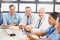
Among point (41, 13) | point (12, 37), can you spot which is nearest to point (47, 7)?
point (41, 13)

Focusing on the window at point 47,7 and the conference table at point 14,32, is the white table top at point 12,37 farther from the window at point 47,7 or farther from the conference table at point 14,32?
the window at point 47,7

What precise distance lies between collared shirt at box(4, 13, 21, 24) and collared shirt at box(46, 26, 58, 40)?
0.40 m

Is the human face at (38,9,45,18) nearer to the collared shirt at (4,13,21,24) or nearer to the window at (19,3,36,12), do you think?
the window at (19,3,36,12)

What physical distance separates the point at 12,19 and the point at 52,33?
0.54 metres

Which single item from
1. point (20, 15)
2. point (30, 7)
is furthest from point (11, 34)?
point (30, 7)

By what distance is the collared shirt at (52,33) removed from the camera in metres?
1.77

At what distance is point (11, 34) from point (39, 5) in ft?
1.70

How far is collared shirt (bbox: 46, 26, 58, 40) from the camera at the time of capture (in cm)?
Result: 177

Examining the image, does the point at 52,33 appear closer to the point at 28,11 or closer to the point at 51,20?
the point at 51,20

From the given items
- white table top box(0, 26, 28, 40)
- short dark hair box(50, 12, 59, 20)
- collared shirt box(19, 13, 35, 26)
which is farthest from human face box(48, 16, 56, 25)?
white table top box(0, 26, 28, 40)

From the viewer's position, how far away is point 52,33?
70.3 inches

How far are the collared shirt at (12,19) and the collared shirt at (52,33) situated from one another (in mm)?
401

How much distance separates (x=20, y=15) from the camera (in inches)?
72.8

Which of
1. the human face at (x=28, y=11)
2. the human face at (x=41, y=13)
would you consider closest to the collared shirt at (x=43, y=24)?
the human face at (x=41, y=13)
